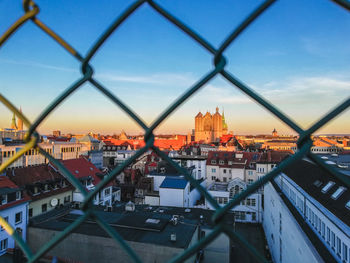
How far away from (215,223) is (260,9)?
733 millimetres

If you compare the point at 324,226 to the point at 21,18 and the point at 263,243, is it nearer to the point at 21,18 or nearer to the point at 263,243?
the point at 21,18

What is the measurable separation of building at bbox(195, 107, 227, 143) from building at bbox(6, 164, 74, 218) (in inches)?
3063

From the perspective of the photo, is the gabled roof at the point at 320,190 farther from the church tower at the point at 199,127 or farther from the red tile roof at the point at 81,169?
the church tower at the point at 199,127

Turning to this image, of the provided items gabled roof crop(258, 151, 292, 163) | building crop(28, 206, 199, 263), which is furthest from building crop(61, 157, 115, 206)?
gabled roof crop(258, 151, 292, 163)

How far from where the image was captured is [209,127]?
9675 centimetres

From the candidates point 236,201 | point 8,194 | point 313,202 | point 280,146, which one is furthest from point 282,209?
point 280,146

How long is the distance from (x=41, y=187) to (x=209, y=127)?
81753mm

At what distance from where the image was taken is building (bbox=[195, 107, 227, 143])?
96.0 meters

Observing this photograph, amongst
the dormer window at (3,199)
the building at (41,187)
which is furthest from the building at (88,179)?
the dormer window at (3,199)

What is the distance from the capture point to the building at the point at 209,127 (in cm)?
9596

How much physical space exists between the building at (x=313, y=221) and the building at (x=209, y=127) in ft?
266

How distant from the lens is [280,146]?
7012 cm

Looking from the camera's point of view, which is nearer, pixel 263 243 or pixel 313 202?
pixel 313 202

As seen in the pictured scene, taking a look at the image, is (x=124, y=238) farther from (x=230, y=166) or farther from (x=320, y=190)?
(x=230, y=166)
